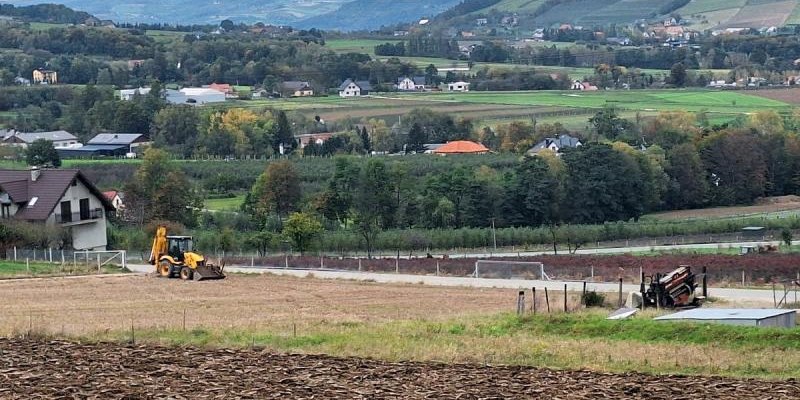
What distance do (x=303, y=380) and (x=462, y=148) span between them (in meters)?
74.9

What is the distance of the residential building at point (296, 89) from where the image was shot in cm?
13250

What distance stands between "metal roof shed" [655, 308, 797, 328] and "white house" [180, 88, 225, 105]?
9853 cm

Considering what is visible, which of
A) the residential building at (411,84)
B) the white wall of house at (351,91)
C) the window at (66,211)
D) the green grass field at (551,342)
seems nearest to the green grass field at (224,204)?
the window at (66,211)

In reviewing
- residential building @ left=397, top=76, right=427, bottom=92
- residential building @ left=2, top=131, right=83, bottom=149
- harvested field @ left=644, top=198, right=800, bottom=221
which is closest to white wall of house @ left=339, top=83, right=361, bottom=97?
residential building @ left=397, top=76, right=427, bottom=92

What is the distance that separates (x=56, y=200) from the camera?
48.0m

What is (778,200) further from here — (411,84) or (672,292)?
(411,84)

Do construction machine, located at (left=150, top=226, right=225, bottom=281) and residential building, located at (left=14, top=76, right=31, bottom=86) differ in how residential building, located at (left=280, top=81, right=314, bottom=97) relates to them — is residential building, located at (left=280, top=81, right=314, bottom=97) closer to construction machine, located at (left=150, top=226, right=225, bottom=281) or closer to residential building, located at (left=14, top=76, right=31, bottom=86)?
residential building, located at (left=14, top=76, right=31, bottom=86)

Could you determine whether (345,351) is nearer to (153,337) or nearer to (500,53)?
(153,337)

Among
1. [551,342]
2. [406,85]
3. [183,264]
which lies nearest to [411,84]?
[406,85]

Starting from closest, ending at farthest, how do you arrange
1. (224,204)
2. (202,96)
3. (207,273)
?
1. (207,273)
2. (224,204)
3. (202,96)

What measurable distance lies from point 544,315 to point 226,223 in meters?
40.3

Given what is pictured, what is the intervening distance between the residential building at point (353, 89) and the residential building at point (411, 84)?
3.59m

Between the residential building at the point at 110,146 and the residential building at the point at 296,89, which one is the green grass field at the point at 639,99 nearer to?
the residential building at the point at 296,89

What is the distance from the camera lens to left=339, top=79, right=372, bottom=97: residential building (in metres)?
136
